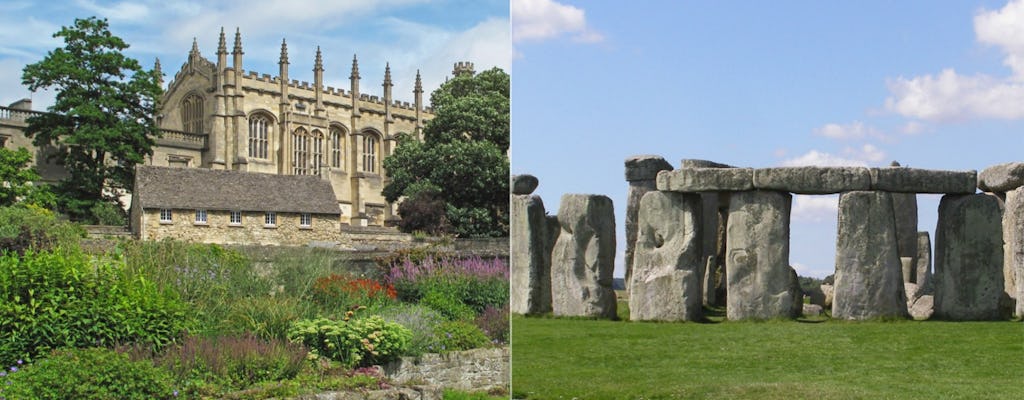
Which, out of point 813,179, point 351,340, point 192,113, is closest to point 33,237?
point 351,340

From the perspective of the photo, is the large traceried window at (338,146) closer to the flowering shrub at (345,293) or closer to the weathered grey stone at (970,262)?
the flowering shrub at (345,293)

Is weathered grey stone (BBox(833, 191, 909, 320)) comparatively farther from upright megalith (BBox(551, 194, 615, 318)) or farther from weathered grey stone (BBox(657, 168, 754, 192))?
upright megalith (BBox(551, 194, 615, 318))

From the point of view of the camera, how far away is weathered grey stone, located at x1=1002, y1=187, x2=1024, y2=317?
1551 centimetres

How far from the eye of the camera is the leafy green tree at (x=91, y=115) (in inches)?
1108

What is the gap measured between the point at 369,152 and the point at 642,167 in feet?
133

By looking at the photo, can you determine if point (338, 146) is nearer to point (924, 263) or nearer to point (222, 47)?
point (222, 47)

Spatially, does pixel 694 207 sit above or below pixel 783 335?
above

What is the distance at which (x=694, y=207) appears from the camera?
15.3m

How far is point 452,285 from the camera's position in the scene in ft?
48.4

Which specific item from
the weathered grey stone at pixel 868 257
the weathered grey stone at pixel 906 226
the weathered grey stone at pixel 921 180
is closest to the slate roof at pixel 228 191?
the weathered grey stone at pixel 906 226

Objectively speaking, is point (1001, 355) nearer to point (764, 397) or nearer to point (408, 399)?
point (764, 397)

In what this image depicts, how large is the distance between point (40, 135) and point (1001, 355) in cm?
2491

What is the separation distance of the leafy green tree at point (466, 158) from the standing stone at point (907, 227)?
7579 millimetres

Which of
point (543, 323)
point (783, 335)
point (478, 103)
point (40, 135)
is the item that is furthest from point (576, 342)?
point (40, 135)
